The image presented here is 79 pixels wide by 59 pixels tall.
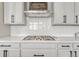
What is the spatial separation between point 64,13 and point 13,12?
1.03m

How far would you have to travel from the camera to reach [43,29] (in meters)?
3.46

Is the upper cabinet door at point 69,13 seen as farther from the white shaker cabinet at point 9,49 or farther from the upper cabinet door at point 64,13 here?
the white shaker cabinet at point 9,49

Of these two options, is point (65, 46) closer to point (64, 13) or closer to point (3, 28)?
point (64, 13)

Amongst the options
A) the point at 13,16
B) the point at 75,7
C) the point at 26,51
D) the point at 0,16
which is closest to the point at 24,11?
the point at 13,16

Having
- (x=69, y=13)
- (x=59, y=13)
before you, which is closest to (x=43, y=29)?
(x=59, y=13)

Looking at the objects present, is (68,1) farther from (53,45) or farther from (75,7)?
(53,45)

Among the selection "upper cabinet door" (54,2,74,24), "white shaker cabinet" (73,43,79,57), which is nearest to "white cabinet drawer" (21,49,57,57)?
"white shaker cabinet" (73,43,79,57)

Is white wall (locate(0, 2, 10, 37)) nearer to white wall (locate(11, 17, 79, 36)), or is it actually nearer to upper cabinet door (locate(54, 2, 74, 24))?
white wall (locate(11, 17, 79, 36))

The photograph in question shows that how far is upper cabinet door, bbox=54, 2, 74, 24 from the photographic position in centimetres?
311

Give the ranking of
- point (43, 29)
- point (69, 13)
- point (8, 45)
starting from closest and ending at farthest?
point (8, 45) < point (69, 13) < point (43, 29)

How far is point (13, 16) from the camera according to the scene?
3150mm

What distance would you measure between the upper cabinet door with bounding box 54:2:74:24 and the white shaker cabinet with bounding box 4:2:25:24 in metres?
0.71

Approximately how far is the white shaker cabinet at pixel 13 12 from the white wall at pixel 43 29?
0.33m

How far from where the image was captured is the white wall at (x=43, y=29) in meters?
3.45
